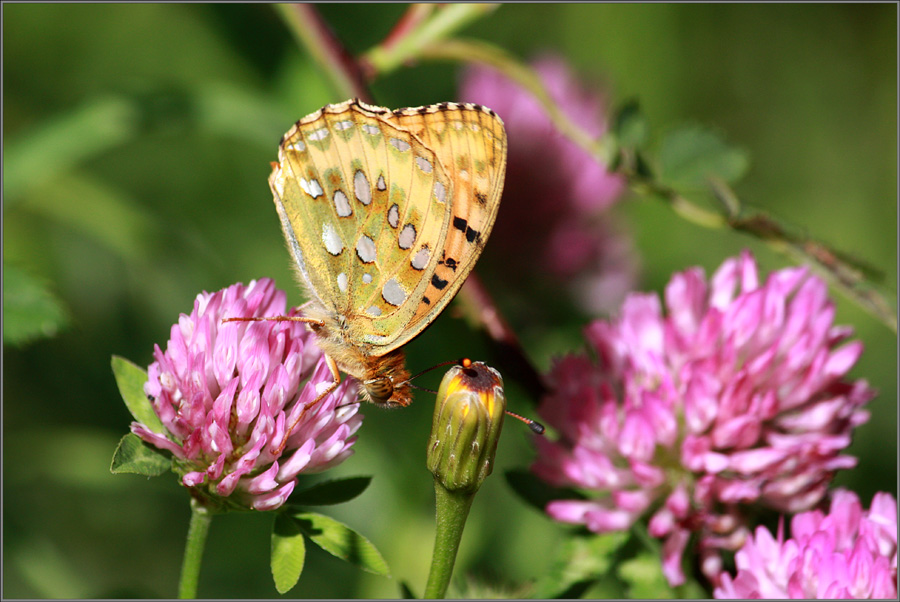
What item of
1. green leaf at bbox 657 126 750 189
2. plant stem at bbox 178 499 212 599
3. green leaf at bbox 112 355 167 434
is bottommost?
plant stem at bbox 178 499 212 599

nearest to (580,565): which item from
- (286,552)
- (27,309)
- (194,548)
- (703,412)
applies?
(703,412)

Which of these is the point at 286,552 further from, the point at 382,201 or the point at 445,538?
the point at 382,201

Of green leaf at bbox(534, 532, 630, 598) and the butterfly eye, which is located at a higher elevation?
the butterfly eye

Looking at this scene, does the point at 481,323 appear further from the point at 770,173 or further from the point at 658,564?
the point at 770,173

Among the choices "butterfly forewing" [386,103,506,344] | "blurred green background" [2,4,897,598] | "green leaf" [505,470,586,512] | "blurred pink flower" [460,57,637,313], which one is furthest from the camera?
"blurred pink flower" [460,57,637,313]

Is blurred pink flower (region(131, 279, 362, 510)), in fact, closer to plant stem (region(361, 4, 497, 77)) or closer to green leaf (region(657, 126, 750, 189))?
plant stem (region(361, 4, 497, 77))

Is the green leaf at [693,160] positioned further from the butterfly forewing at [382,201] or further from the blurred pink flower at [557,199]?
the blurred pink flower at [557,199]

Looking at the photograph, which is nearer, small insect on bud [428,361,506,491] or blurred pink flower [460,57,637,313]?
small insect on bud [428,361,506,491]

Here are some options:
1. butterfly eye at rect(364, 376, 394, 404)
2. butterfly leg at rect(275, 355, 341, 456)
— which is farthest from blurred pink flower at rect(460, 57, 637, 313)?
butterfly leg at rect(275, 355, 341, 456)
